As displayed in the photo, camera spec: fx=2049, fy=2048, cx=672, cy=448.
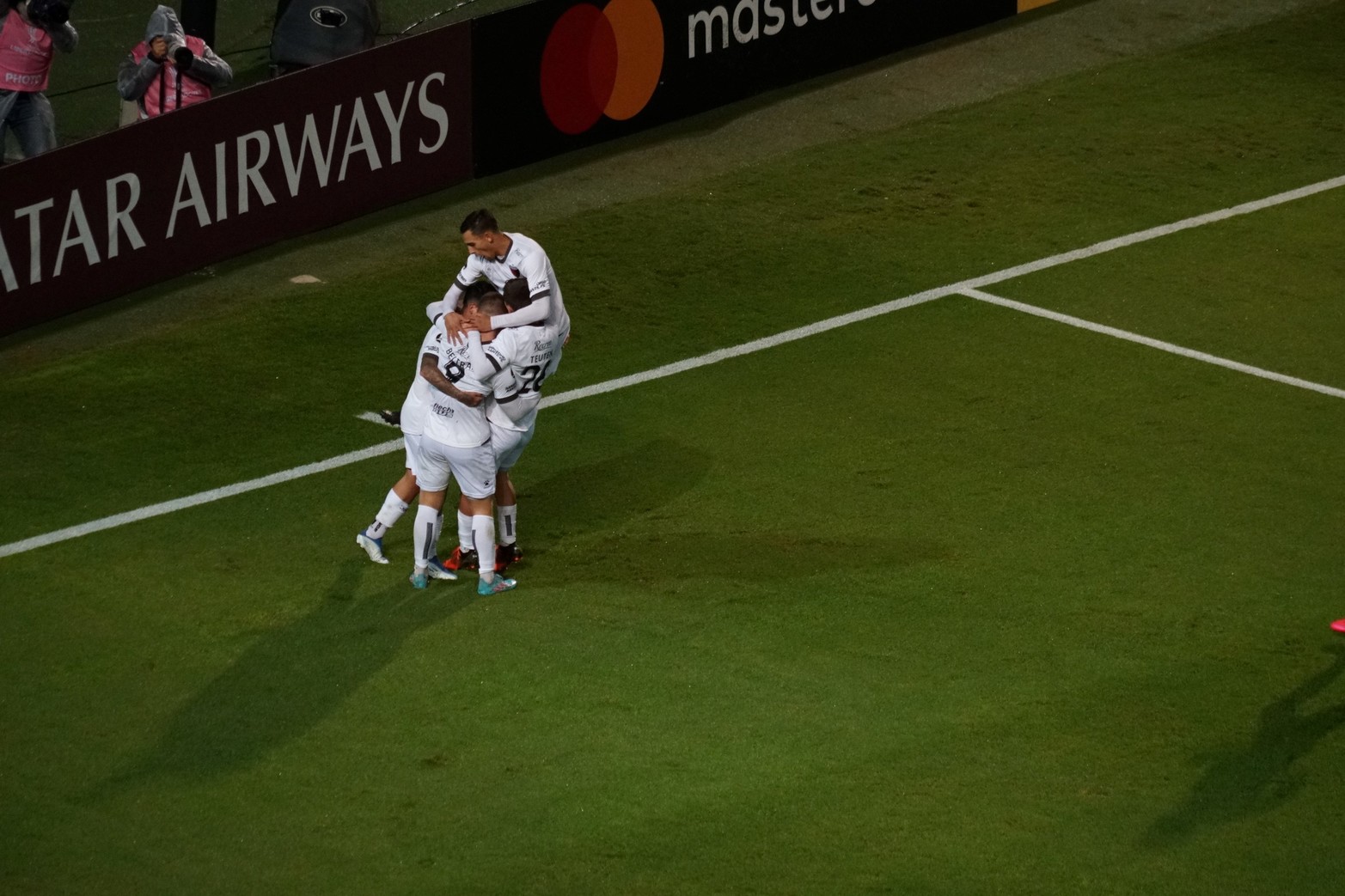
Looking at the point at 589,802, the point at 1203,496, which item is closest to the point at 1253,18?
the point at 1203,496

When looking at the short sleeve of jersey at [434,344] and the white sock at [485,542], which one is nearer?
the short sleeve of jersey at [434,344]

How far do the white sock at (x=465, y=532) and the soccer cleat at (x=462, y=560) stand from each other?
0.05 meters

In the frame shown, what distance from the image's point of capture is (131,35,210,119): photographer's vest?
1656 centimetres

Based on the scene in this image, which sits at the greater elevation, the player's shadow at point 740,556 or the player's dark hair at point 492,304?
the player's dark hair at point 492,304

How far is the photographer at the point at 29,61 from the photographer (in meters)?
16.5

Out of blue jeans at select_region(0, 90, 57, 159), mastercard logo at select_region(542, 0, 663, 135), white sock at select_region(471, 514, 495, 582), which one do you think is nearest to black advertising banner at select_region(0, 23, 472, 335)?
mastercard logo at select_region(542, 0, 663, 135)

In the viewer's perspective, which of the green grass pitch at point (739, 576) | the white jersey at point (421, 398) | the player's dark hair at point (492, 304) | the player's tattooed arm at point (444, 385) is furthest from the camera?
the player's dark hair at point (492, 304)

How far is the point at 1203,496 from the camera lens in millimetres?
13008

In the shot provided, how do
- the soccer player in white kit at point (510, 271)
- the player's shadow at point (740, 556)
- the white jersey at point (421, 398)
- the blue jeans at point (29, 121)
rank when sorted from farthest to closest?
the blue jeans at point (29, 121) < the player's shadow at point (740, 556) < the soccer player in white kit at point (510, 271) < the white jersey at point (421, 398)

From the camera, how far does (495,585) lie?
11.8m

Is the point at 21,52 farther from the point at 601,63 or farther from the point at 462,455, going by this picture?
the point at 462,455

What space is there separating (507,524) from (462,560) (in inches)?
13.5

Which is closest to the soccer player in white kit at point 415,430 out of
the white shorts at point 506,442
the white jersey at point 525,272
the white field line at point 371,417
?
the white shorts at point 506,442

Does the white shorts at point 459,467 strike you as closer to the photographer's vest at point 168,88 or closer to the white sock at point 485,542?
the white sock at point 485,542
